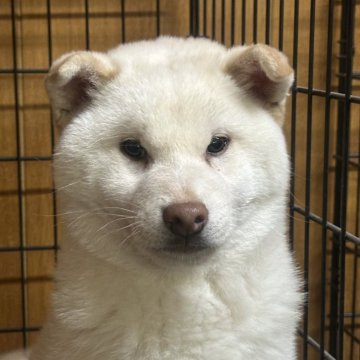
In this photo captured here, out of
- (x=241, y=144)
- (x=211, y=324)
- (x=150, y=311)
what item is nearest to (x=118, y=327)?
(x=150, y=311)

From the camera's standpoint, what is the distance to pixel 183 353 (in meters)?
1.24

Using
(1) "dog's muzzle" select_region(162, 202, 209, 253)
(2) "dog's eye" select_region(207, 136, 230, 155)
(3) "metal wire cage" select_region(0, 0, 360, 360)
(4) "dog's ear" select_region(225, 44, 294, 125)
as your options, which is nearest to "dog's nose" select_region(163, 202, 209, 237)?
(1) "dog's muzzle" select_region(162, 202, 209, 253)

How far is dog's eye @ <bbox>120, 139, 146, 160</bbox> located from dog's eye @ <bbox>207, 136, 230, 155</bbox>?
0.43 feet

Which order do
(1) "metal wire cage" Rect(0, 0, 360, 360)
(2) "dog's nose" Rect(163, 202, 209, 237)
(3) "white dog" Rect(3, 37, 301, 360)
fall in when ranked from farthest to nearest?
(1) "metal wire cage" Rect(0, 0, 360, 360), (3) "white dog" Rect(3, 37, 301, 360), (2) "dog's nose" Rect(163, 202, 209, 237)

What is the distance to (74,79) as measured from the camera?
1.32 meters

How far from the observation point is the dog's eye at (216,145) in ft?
4.13

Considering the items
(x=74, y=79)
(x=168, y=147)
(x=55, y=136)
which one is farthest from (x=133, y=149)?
(x=55, y=136)

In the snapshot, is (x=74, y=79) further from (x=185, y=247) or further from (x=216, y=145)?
(x=185, y=247)

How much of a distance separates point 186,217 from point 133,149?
233 mm

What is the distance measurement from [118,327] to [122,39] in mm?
→ 1410

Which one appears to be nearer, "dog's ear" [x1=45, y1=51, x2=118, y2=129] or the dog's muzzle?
the dog's muzzle

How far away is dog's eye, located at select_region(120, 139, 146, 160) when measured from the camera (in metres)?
1.26

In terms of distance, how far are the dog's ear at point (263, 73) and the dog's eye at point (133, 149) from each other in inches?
10.1

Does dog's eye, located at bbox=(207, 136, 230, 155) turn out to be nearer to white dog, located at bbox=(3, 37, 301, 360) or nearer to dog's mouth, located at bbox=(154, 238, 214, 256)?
white dog, located at bbox=(3, 37, 301, 360)
